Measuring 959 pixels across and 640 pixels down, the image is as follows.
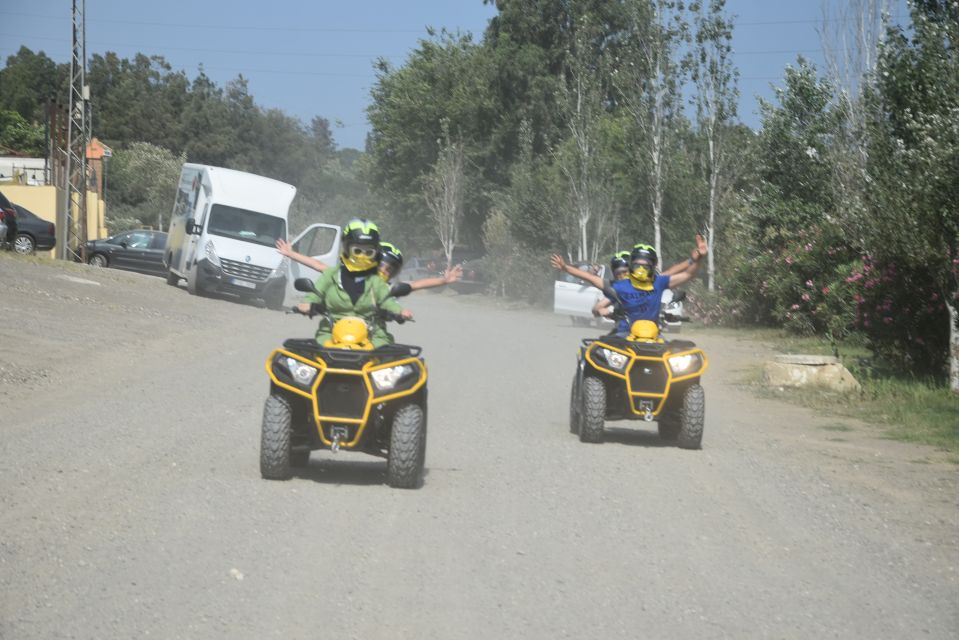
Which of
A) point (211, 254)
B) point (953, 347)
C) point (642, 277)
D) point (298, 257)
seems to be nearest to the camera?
point (298, 257)

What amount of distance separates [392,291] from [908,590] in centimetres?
413

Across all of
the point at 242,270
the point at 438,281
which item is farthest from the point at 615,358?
the point at 242,270

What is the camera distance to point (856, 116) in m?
28.0

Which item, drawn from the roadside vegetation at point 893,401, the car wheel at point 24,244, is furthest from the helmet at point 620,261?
the car wheel at point 24,244

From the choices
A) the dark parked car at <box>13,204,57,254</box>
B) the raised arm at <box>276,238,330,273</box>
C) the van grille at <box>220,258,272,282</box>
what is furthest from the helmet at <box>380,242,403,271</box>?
the dark parked car at <box>13,204,57,254</box>

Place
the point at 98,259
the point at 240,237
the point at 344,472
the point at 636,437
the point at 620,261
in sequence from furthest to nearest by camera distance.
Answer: the point at 98,259 → the point at 240,237 → the point at 636,437 → the point at 620,261 → the point at 344,472

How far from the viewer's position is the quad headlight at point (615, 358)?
11953mm

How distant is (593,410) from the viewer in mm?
11977

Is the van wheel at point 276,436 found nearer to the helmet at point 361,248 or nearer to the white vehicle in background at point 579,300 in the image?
the helmet at point 361,248

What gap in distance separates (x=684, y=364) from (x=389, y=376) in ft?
12.9

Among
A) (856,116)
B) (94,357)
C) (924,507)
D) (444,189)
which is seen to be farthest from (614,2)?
(924,507)

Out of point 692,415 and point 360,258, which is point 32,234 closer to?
point 692,415

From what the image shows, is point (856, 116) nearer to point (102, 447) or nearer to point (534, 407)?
point (534, 407)

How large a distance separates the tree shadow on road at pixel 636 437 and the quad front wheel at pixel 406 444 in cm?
391
